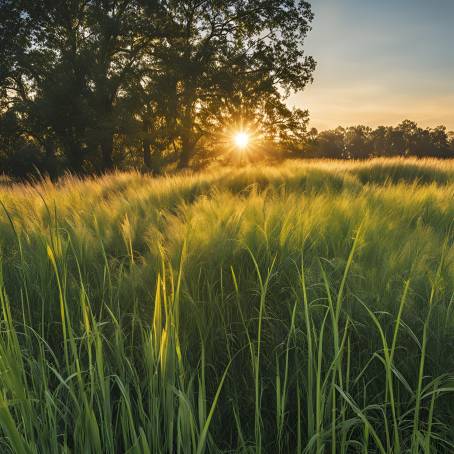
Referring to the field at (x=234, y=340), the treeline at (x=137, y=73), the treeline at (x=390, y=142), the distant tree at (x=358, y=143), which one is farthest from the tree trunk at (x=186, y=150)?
the distant tree at (x=358, y=143)

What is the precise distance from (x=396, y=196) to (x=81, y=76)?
50.3 ft

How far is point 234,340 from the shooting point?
1.28 meters

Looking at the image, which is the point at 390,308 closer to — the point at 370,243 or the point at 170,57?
the point at 370,243

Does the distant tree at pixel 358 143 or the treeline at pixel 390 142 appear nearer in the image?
the treeline at pixel 390 142

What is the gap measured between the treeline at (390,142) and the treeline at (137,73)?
3500 centimetres

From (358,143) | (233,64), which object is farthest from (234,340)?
(358,143)

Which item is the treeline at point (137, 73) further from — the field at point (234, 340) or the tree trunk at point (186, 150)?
the field at point (234, 340)

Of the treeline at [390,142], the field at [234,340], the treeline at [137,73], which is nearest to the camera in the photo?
the field at [234,340]

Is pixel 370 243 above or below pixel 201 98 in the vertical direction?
below

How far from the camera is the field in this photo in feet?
2.42

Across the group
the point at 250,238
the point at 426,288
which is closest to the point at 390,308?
the point at 426,288

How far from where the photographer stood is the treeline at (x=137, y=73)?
1527 centimetres

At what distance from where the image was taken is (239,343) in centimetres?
127

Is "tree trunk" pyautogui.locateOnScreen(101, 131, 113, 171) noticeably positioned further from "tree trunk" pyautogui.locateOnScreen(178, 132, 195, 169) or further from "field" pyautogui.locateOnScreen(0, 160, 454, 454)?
"field" pyautogui.locateOnScreen(0, 160, 454, 454)
